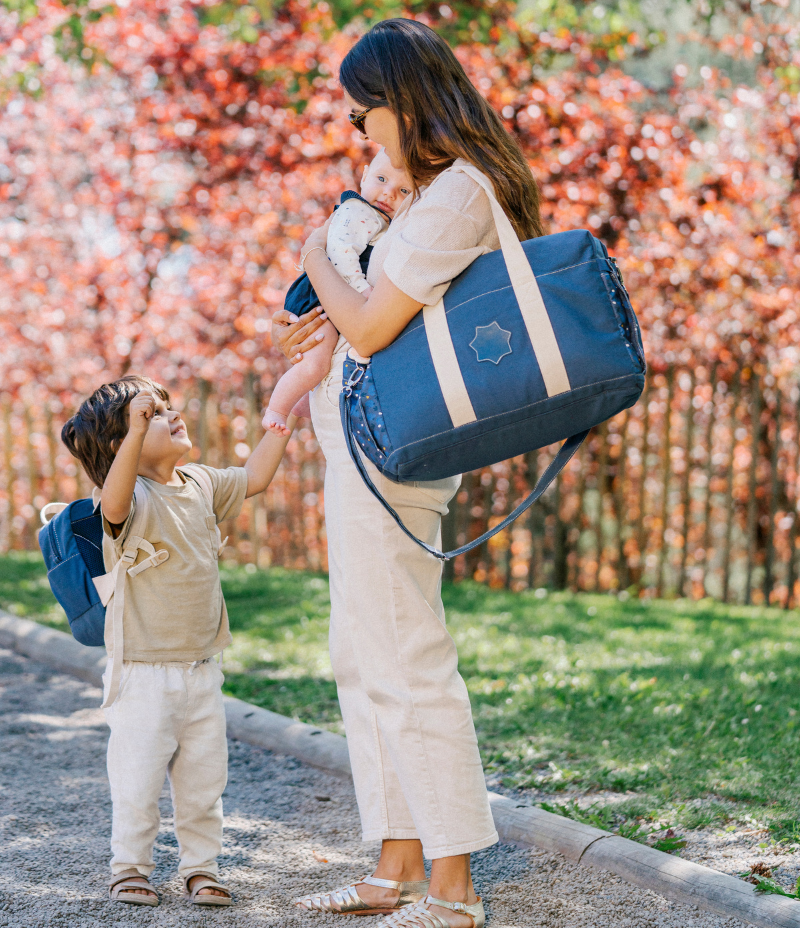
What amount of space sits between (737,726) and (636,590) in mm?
4412

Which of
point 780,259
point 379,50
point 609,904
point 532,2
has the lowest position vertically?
point 609,904

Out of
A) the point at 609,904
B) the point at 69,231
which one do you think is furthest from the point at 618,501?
the point at 69,231

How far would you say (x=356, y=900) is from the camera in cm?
246

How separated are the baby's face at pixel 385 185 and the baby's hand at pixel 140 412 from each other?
2.48ft

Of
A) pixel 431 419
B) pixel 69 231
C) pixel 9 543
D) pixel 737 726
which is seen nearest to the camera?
pixel 431 419

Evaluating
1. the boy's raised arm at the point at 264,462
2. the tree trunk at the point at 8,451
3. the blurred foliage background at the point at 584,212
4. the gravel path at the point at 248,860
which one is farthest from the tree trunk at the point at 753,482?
the tree trunk at the point at 8,451

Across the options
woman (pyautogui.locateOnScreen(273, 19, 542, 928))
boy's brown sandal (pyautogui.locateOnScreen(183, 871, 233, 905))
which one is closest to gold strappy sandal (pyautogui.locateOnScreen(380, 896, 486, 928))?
woman (pyautogui.locateOnScreen(273, 19, 542, 928))

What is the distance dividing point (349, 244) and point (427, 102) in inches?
15.0

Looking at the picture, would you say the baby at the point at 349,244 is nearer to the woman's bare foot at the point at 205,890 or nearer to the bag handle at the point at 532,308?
the bag handle at the point at 532,308

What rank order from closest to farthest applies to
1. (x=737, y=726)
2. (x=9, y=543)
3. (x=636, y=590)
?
(x=737, y=726) → (x=636, y=590) → (x=9, y=543)

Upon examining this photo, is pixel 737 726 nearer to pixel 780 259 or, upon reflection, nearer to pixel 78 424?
pixel 78 424

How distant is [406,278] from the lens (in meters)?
2.09

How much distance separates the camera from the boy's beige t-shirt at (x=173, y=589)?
8.60 ft

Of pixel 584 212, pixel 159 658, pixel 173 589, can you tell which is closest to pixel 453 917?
pixel 159 658
